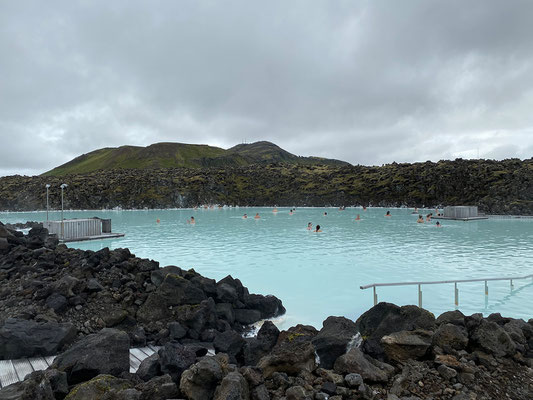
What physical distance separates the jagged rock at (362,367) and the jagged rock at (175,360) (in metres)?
1.98

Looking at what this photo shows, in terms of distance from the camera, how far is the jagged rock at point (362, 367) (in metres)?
4.33

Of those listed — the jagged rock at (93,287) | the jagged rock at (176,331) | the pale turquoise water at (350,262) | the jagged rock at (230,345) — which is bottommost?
the pale turquoise water at (350,262)

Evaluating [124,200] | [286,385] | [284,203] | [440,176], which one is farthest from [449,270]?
[124,200]

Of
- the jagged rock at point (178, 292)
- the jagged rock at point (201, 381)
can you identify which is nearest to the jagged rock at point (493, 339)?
the jagged rock at point (201, 381)

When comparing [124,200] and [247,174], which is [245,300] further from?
[247,174]

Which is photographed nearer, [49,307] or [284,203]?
[49,307]

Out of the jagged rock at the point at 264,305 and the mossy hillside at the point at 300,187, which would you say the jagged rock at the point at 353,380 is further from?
the mossy hillside at the point at 300,187

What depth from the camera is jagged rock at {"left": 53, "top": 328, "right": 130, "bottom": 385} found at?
14.8ft

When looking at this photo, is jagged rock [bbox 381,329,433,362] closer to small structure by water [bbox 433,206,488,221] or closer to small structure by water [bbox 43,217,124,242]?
small structure by water [bbox 43,217,124,242]

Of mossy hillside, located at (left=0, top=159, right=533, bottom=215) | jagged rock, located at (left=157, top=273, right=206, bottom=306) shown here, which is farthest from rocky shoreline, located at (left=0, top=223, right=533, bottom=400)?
mossy hillside, located at (left=0, top=159, right=533, bottom=215)

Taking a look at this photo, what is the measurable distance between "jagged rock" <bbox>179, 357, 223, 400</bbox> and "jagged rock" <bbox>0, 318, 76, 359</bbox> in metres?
3.25

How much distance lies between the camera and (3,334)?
5629 mm

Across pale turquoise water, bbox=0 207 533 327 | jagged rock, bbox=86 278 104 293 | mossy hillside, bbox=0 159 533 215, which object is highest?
mossy hillside, bbox=0 159 533 215

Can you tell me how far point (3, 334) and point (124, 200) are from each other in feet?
284
